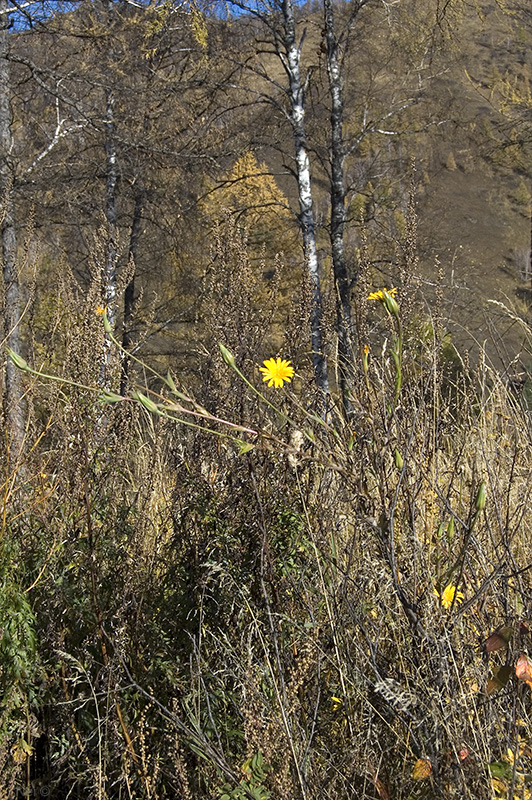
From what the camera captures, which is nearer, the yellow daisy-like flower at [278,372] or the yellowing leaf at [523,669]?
the yellowing leaf at [523,669]

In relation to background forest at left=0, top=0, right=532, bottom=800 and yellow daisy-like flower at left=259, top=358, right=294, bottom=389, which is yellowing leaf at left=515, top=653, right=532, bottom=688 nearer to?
background forest at left=0, top=0, right=532, bottom=800

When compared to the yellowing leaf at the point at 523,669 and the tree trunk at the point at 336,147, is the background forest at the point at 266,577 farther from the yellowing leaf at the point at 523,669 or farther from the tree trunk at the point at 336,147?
the tree trunk at the point at 336,147

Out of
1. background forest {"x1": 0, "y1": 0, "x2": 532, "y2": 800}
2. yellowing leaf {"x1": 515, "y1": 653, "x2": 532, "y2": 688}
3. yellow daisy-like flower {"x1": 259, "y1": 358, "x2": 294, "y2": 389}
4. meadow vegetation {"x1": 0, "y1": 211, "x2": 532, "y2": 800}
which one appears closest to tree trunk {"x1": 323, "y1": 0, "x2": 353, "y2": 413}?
background forest {"x1": 0, "y1": 0, "x2": 532, "y2": 800}

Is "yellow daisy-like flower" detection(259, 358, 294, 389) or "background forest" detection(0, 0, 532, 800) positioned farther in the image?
"yellow daisy-like flower" detection(259, 358, 294, 389)

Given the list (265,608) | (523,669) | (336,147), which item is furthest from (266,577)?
(336,147)

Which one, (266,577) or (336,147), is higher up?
(336,147)

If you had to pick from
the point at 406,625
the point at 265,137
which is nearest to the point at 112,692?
the point at 406,625

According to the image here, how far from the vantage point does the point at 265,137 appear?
1034 cm

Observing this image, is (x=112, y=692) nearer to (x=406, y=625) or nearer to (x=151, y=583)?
(x=151, y=583)

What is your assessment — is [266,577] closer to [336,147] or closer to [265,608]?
[265,608]

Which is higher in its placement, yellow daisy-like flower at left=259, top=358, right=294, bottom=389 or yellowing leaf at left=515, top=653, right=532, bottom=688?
yellow daisy-like flower at left=259, top=358, right=294, bottom=389

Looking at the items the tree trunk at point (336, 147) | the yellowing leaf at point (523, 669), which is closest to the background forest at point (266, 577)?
the yellowing leaf at point (523, 669)

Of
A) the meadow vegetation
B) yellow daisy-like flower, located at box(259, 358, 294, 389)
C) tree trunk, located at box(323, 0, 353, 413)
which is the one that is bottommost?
the meadow vegetation

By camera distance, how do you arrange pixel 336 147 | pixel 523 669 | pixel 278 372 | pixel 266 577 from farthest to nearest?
pixel 336 147, pixel 266 577, pixel 278 372, pixel 523 669
